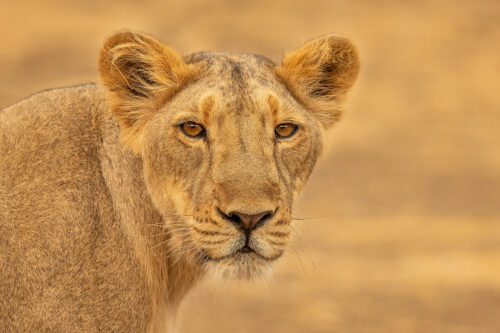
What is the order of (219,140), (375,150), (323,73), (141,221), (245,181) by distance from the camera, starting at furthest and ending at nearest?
1. (375,150)
2. (323,73)
3. (141,221)
4. (219,140)
5. (245,181)

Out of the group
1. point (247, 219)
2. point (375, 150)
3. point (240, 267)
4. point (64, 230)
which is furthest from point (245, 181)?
point (375, 150)

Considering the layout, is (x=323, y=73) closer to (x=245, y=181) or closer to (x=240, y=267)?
(x=245, y=181)

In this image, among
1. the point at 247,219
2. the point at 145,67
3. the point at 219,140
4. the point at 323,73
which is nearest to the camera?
the point at 247,219

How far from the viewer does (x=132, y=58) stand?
4.37 m

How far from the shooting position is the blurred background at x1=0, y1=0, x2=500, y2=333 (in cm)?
1002

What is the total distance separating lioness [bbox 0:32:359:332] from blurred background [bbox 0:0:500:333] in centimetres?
50

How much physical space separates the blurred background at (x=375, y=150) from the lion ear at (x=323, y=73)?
646 mm

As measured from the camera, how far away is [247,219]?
3.81 metres

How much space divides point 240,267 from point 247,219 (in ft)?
0.88

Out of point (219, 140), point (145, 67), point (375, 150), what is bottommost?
point (375, 150)

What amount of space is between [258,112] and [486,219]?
9976 mm

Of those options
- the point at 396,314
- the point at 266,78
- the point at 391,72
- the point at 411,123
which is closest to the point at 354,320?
the point at 396,314

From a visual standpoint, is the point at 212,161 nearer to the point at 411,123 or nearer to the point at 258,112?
the point at 258,112

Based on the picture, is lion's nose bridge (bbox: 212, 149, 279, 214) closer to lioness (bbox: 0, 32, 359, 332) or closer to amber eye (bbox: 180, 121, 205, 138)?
lioness (bbox: 0, 32, 359, 332)
